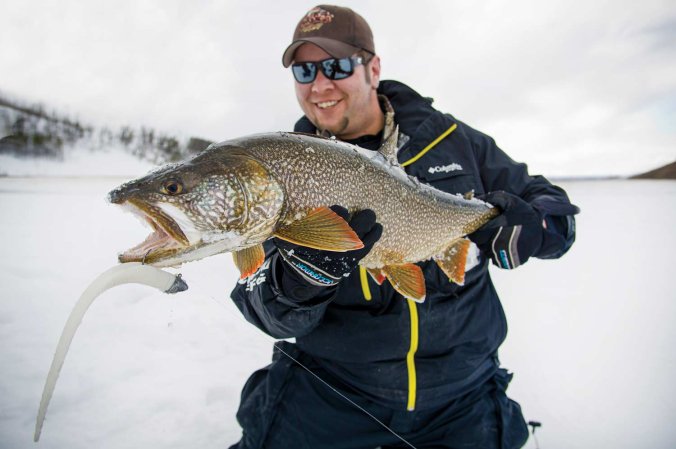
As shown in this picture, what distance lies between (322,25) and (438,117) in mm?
1155

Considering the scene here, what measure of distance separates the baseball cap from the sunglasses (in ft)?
0.16

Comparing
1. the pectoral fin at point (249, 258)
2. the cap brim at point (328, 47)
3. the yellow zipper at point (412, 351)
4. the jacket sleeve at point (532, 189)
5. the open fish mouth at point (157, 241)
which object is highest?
the cap brim at point (328, 47)

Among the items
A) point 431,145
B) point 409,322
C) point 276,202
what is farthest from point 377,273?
point 431,145

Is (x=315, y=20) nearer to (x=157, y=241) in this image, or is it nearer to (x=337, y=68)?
(x=337, y=68)

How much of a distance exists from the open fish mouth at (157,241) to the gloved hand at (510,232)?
1.92 metres

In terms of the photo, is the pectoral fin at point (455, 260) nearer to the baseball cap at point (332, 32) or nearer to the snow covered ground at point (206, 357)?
the snow covered ground at point (206, 357)

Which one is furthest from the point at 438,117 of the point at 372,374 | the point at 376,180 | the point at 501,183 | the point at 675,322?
the point at 675,322

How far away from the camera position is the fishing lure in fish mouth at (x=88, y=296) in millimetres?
1325

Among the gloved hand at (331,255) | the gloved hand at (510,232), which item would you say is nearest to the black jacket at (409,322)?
the gloved hand at (510,232)

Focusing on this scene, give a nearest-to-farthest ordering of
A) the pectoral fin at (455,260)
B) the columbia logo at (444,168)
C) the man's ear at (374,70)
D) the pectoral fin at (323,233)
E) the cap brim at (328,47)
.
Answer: the pectoral fin at (323,233) < the pectoral fin at (455,260) < the columbia logo at (444,168) < the cap brim at (328,47) < the man's ear at (374,70)

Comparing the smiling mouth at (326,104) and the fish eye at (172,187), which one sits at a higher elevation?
the smiling mouth at (326,104)

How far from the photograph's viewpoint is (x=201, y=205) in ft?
4.33

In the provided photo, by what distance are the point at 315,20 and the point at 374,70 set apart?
63 centimetres

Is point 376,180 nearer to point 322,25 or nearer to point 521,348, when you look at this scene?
point 322,25
